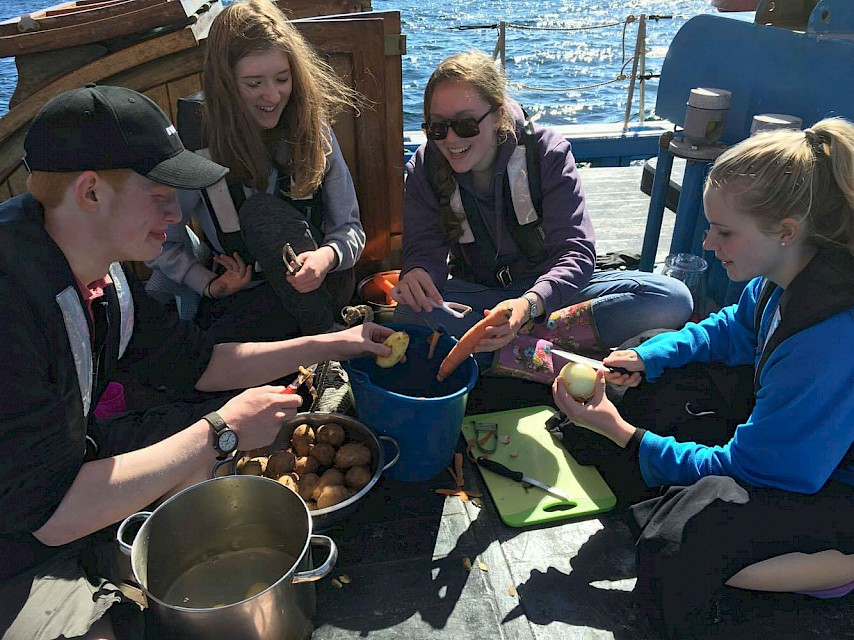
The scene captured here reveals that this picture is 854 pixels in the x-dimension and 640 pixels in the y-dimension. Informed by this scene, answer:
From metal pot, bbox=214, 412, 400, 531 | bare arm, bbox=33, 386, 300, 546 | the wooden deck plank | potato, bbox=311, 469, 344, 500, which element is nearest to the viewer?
bare arm, bbox=33, 386, 300, 546

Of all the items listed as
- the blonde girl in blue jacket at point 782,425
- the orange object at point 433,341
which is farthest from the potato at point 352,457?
the blonde girl in blue jacket at point 782,425

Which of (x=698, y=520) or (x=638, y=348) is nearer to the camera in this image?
(x=698, y=520)

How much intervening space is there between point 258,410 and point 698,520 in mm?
1428

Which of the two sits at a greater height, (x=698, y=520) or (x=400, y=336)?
(x=400, y=336)

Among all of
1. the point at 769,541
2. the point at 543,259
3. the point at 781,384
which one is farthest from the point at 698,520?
the point at 543,259

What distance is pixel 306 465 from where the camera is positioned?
2.44m

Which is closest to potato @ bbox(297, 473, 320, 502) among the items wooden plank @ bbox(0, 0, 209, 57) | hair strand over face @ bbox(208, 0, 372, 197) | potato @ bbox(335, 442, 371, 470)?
potato @ bbox(335, 442, 371, 470)

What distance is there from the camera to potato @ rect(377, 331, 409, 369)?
8.55ft

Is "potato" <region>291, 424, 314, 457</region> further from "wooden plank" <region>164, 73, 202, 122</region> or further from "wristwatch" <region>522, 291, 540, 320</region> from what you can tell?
"wooden plank" <region>164, 73, 202, 122</region>

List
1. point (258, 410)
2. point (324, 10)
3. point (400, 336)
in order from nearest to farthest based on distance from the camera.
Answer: point (258, 410)
point (400, 336)
point (324, 10)

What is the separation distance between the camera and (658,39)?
27.9m

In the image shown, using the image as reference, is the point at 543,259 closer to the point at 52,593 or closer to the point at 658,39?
the point at 52,593

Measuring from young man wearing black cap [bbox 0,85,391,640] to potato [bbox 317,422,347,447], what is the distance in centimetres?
49

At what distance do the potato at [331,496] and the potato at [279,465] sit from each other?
0.21 metres
